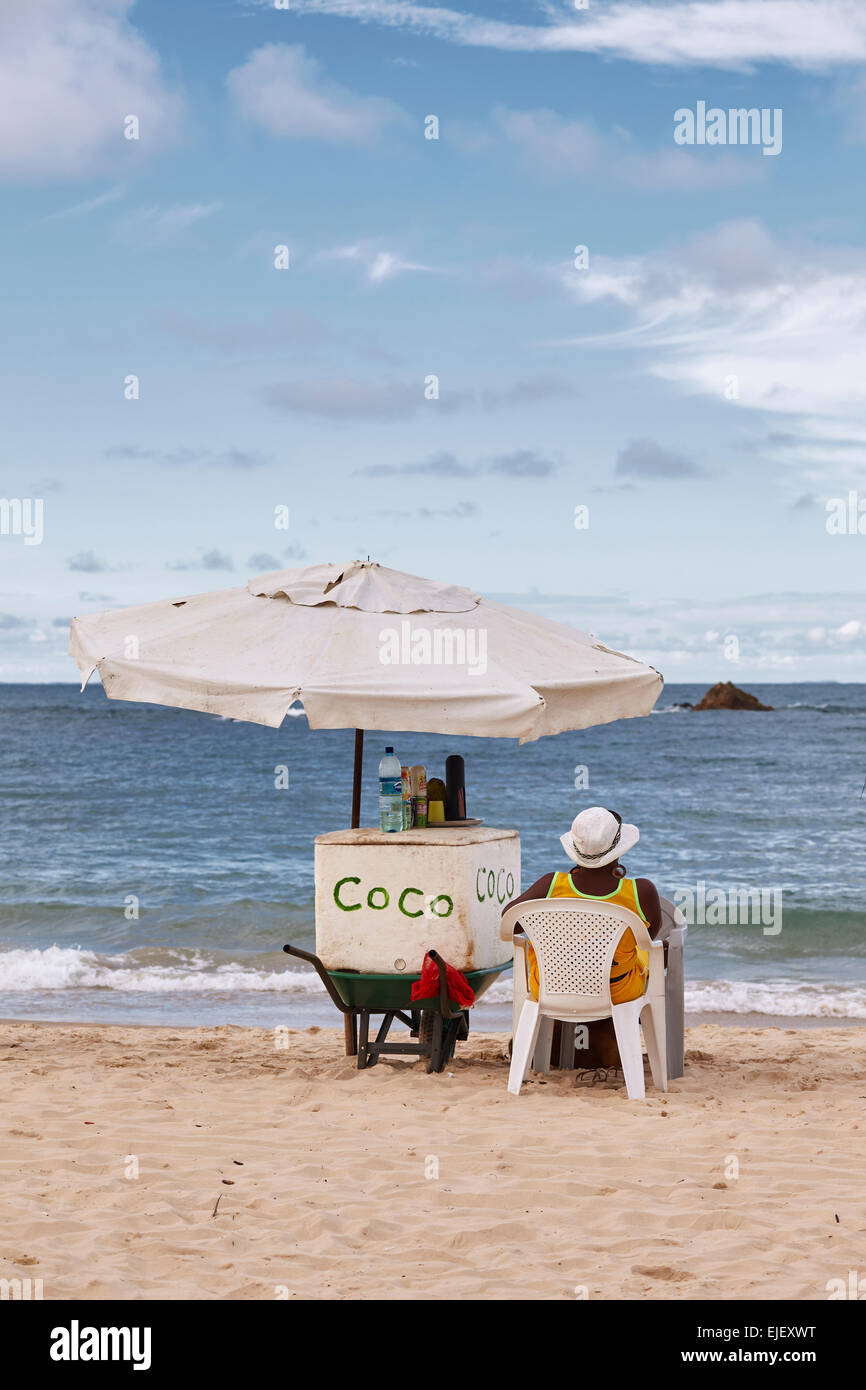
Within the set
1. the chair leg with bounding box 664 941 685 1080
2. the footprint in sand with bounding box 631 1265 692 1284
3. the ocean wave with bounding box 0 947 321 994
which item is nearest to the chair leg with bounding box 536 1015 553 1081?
the chair leg with bounding box 664 941 685 1080

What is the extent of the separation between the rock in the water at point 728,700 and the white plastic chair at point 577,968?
210 feet

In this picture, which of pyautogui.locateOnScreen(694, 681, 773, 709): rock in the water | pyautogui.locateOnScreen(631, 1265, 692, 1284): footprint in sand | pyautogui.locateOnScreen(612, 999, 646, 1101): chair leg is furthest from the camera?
pyautogui.locateOnScreen(694, 681, 773, 709): rock in the water

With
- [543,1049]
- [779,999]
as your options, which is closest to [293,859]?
[779,999]

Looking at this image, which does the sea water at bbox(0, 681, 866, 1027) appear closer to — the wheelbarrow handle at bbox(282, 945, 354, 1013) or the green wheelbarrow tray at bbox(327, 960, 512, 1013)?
the wheelbarrow handle at bbox(282, 945, 354, 1013)

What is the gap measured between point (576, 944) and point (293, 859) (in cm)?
1293

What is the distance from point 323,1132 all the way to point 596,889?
1557mm

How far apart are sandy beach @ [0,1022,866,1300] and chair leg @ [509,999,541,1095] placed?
0.09m

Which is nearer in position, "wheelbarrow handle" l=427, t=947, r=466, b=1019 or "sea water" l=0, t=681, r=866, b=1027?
"wheelbarrow handle" l=427, t=947, r=466, b=1019

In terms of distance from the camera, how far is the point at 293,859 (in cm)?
1806

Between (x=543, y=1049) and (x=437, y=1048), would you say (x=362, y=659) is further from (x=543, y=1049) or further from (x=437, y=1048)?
(x=543, y=1049)

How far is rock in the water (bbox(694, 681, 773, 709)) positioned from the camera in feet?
222

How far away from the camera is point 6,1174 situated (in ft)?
14.3
